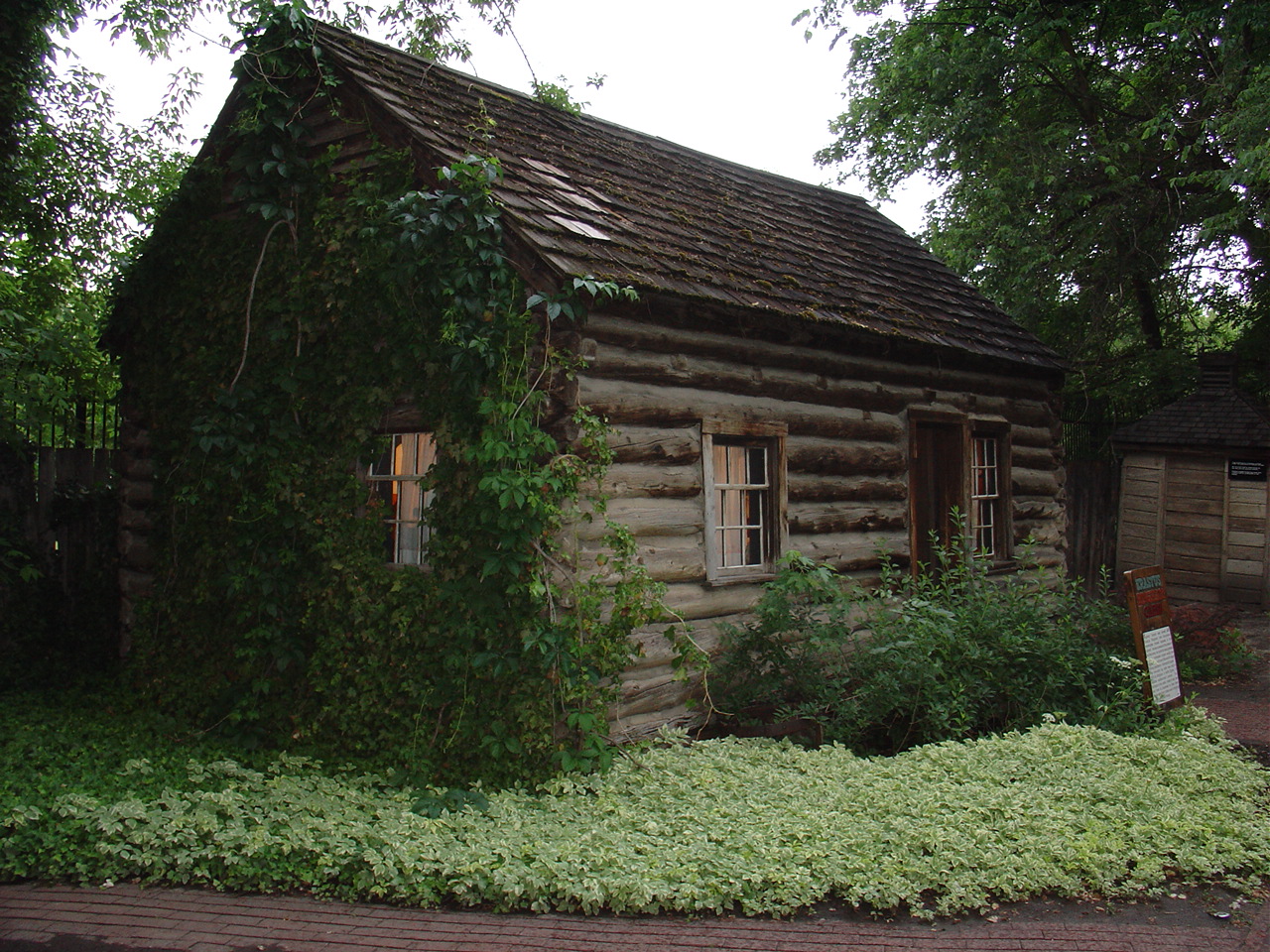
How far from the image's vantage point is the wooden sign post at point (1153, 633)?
24.8 feet

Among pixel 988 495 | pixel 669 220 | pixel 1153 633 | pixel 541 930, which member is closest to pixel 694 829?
pixel 541 930

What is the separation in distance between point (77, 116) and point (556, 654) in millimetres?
11156

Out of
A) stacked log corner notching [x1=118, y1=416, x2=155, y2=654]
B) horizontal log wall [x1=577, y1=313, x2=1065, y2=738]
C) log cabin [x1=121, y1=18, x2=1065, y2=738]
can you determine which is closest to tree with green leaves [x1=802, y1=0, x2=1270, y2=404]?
log cabin [x1=121, y1=18, x2=1065, y2=738]

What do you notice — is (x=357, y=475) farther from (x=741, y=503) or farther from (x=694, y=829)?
(x=694, y=829)

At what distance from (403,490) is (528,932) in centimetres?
390

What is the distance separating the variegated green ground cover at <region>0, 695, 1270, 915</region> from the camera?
14.9ft

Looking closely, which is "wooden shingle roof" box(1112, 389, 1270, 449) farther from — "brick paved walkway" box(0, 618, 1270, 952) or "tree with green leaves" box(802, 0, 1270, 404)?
"brick paved walkway" box(0, 618, 1270, 952)

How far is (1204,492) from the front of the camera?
13789 mm

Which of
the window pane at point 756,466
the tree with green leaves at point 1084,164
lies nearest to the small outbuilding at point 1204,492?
the tree with green leaves at point 1084,164

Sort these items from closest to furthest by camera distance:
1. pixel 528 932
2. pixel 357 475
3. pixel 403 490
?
pixel 528 932, pixel 357 475, pixel 403 490

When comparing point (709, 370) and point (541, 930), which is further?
point (709, 370)

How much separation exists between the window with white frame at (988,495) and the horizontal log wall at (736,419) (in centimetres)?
37

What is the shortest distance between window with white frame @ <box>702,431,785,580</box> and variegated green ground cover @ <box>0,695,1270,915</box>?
2113 millimetres

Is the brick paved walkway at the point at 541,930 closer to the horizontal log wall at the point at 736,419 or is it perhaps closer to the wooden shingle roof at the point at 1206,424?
the horizontal log wall at the point at 736,419
